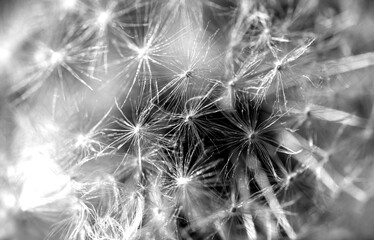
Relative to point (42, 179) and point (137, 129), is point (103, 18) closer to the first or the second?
point (137, 129)

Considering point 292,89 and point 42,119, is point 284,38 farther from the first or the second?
point 42,119

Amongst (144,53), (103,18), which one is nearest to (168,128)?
(144,53)

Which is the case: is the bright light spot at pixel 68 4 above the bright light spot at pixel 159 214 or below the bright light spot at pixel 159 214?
above

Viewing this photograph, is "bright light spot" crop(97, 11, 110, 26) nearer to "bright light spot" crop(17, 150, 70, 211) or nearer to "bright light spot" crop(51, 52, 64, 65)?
"bright light spot" crop(51, 52, 64, 65)

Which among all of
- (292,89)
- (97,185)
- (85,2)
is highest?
(85,2)

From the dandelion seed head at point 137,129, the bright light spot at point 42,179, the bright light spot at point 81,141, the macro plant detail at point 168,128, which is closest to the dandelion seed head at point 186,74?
the macro plant detail at point 168,128

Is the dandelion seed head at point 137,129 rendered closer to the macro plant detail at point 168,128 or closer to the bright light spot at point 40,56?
the macro plant detail at point 168,128

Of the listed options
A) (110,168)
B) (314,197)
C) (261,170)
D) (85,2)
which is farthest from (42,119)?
(314,197)
